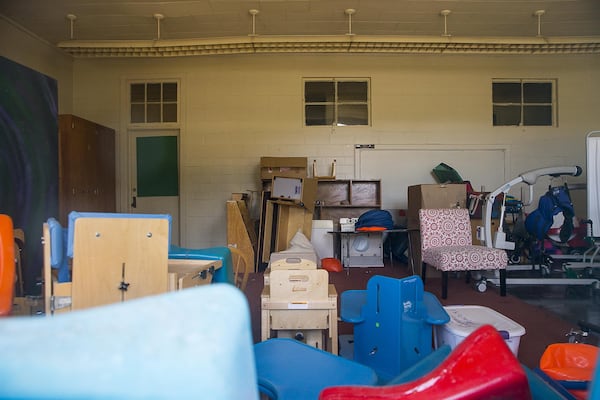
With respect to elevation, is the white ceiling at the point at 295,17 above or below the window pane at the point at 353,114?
above

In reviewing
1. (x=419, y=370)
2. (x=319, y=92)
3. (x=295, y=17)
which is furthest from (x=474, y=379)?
(x=319, y=92)

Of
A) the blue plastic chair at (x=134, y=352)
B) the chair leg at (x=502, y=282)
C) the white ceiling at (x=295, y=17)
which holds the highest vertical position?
the white ceiling at (x=295, y=17)

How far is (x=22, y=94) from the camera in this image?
3764 mm

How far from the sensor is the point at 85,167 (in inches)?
218

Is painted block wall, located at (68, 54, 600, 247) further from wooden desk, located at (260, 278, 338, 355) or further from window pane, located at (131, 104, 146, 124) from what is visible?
wooden desk, located at (260, 278, 338, 355)

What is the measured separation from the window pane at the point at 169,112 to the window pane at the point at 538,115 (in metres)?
5.95

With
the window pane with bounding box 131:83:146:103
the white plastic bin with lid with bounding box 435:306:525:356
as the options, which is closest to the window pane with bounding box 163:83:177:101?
the window pane with bounding box 131:83:146:103

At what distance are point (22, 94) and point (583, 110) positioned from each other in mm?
8060

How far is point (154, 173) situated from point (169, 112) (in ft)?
3.49

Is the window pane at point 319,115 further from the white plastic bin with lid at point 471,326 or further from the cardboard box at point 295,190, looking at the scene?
the white plastic bin with lid at point 471,326

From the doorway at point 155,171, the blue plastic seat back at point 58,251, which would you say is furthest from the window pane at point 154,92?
the blue plastic seat back at point 58,251

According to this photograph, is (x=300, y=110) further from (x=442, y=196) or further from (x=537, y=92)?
(x=537, y=92)

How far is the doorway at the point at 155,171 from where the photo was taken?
6328 millimetres

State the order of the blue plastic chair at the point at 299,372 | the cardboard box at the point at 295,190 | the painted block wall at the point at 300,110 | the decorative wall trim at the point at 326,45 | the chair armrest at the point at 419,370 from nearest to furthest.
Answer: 1. the chair armrest at the point at 419,370
2. the blue plastic chair at the point at 299,372
3. the decorative wall trim at the point at 326,45
4. the cardboard box at the point at 295,190
5. the painted block wall at the point at 300,110
